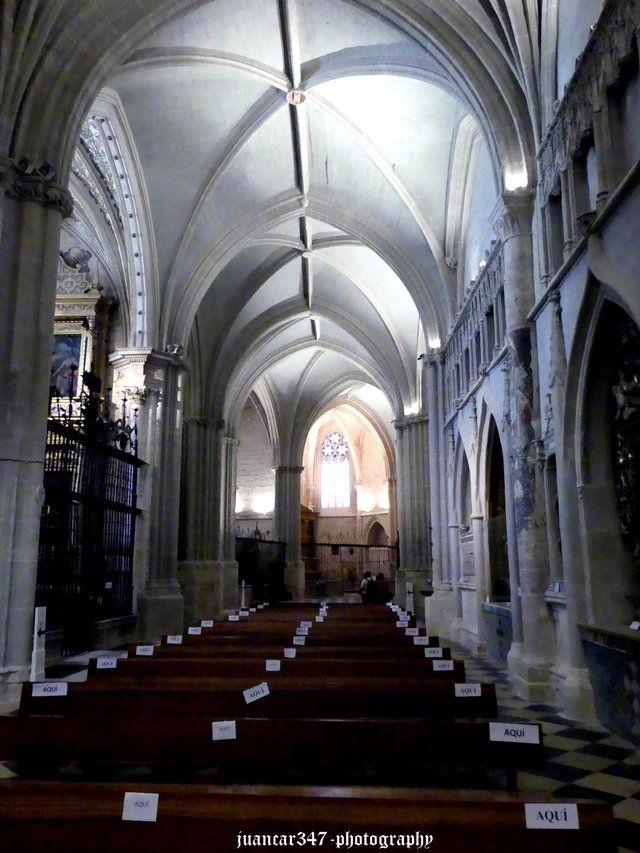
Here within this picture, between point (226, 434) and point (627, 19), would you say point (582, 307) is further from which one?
point (226, 434)

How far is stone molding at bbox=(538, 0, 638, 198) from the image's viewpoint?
533cm

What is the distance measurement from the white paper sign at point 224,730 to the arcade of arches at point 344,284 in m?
3.40

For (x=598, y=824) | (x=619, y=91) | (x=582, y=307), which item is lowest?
(x=598, y=824)

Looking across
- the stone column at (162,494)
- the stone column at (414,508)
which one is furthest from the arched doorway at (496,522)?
the stone column at (414,508)

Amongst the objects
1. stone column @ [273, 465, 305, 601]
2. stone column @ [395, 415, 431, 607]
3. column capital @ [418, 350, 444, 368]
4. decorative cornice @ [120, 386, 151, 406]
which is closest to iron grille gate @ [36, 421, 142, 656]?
decorative cornice @ [120, 386, 151, 406]

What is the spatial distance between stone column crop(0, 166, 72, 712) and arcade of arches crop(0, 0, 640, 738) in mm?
30

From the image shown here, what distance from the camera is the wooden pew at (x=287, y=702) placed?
150 inches

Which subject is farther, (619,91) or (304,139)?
(304,139)


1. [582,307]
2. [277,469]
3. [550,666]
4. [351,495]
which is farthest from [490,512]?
[351,495]

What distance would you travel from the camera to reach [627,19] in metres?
5.23

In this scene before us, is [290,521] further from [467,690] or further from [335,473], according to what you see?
[467,690]

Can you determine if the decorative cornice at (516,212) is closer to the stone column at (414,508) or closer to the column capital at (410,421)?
the stone column at (414,508)

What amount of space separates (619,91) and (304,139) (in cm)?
907

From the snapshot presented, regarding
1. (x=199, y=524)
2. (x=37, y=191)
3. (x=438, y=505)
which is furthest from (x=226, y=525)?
(x=37, y=191)
